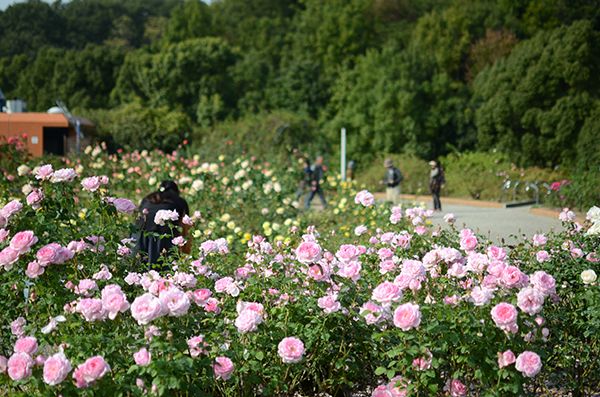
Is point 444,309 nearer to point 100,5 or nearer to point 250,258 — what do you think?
point 250,258

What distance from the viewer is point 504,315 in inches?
126

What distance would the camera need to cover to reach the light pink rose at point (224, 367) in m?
3.26

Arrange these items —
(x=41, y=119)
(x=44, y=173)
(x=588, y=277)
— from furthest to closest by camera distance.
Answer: (x=41, y=119), (x=44, y=173), (x=588, y=277)

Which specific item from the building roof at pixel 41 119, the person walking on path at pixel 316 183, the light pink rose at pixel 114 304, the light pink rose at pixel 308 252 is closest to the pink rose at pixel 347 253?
the light pink rose at pixel 308 252

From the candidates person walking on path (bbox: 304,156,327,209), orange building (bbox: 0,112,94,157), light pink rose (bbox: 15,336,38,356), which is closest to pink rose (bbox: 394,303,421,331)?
light pink rose (bbox: 15,336,38,356)

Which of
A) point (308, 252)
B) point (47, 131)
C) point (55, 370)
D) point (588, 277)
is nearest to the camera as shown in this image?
point (55, 370)

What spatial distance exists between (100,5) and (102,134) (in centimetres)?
2472

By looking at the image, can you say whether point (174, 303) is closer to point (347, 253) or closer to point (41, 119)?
point (347, 253)

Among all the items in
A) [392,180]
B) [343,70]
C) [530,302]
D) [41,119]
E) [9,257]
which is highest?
[343,70]

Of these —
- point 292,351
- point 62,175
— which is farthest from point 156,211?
point 292,351

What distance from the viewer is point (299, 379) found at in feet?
13.0

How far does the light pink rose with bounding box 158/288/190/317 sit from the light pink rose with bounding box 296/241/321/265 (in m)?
0.71

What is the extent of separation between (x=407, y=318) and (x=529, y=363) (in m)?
0.49

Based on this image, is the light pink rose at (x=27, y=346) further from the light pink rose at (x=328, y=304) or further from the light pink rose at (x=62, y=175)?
the light pink rose at (x=62, y=175)
